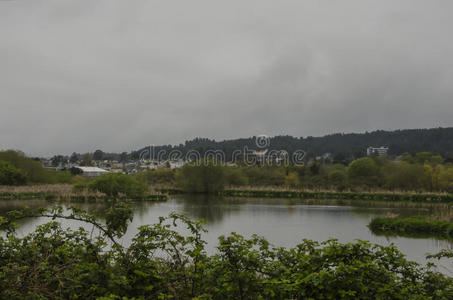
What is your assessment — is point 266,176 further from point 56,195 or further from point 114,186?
point 56,195

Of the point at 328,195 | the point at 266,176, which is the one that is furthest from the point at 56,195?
the point at 266,176

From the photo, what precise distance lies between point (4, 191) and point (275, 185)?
26751 mm

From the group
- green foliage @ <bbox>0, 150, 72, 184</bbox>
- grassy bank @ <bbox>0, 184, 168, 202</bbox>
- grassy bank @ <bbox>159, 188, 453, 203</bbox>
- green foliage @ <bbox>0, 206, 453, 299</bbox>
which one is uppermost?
green foliage @ <bbox>0, 150, 72, 184</bbox>

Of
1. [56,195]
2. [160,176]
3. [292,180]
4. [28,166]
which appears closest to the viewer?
[56,195]

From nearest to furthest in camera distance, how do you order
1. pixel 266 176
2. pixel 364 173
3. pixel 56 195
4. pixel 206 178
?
pixel 56 195, pixel 206 178, pixel 364 173, pixel 266 176

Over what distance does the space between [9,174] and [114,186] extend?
11.8 meters

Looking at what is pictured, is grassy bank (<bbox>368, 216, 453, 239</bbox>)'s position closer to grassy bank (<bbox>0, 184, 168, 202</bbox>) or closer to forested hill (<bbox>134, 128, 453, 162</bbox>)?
grassy bank (<bbox>0, 184, 168, 202</bbox>)

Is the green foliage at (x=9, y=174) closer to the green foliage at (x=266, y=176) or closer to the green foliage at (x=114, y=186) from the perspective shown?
the green foliage at (x=114, y=186)

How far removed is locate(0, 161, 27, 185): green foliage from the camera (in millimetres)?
35969

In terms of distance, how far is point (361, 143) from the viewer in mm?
125500

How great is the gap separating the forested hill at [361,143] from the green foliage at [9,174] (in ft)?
210

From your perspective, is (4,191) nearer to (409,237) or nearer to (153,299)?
(409,237)

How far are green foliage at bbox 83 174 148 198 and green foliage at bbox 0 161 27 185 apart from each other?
824 cm

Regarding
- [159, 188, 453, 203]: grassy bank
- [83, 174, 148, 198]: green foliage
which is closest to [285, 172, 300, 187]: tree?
[159, 188, 453, 203]: grassy bank
